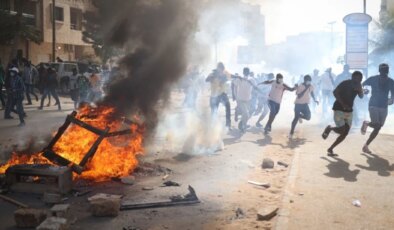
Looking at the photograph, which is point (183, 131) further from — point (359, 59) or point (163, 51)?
point (359, 59)

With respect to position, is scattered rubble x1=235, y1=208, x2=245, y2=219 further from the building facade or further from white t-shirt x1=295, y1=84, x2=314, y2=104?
the building facade

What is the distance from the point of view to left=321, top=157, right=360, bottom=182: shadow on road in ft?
23.3

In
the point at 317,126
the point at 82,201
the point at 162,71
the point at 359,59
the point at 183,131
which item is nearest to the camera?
A: the point at 82,201

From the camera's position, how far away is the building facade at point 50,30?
101ft

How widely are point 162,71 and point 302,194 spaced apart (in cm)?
380

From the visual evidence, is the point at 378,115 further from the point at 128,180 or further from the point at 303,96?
the point at 128,180

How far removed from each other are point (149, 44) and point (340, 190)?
4.46m

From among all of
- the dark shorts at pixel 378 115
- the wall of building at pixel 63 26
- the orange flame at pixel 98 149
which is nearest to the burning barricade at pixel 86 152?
the orange flame at pixel 98 149

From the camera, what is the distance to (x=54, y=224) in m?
4.43

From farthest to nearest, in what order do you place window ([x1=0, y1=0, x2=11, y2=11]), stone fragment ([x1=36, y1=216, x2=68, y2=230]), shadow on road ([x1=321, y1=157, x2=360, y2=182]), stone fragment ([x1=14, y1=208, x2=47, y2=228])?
window ([x1=0, y1=0, x2=11, y2=11]) → shadow on road ([x1=321, y1=157, x2=360, y2=182]) → stone fragment ([x1=14, y1=208, x2=47, y2=228]) → stone fragment ([x1=36, y1=216, x2=68, y2=230])

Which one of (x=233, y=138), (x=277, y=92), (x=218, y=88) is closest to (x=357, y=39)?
(x=277, y=92)

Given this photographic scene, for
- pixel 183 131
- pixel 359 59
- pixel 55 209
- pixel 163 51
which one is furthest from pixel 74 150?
pixel 359 59

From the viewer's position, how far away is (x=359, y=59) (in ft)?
56.0

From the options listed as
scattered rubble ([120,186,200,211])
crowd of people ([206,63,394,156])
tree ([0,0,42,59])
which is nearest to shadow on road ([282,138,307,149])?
crowd of people ([206,63,394,156])
